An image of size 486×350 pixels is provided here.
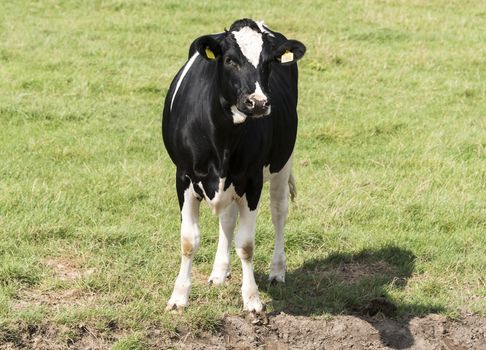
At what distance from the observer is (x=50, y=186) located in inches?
382

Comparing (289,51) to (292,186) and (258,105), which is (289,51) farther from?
(292,186)

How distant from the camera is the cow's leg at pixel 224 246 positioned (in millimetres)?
7914

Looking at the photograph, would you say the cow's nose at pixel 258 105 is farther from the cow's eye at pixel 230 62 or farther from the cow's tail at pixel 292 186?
the cow's tail at pixel 292 186

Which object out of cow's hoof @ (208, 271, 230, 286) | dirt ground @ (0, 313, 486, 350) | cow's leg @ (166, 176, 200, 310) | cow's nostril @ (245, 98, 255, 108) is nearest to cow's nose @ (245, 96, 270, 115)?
cow's nostril @ (245, 98, 255, 108)

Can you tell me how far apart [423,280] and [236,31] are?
2.95m

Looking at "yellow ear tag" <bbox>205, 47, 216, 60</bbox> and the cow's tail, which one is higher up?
"yellow ear tag" <bbox>205, 47, 216, 60</bbox>

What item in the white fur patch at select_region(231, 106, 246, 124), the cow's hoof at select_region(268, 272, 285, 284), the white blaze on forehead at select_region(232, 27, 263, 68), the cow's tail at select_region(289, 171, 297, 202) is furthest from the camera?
the cow's tail at select_region(289, 171, 297, 202)

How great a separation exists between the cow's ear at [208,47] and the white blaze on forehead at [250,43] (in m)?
0.16

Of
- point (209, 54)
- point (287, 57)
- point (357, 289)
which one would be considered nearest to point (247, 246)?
point (357, 289)

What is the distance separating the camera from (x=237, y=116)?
6754 millimetres

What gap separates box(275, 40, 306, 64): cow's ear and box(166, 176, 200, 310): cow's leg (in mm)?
1202

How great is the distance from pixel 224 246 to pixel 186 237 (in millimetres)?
687

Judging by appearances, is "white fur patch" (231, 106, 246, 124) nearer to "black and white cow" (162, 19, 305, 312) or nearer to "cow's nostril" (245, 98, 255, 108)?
"black and white cow" (162, 19, 305, 312)

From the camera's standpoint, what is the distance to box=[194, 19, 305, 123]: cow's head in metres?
6.41
